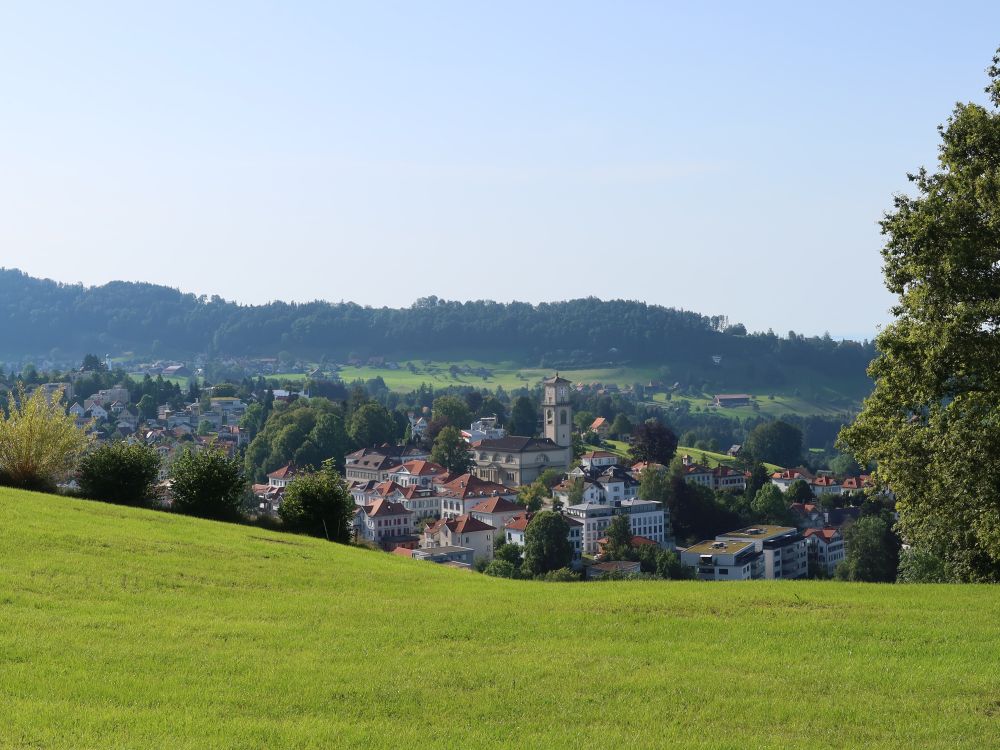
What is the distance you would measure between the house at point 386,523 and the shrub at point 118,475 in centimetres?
5973

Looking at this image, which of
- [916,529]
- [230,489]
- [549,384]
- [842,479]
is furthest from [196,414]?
[916,529]

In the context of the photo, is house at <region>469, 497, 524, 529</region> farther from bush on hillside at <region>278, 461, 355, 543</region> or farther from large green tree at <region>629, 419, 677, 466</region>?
bush on hillside at <region>278, 461, 355, 543</region>

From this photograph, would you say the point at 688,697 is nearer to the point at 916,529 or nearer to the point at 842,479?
the point at 916,529

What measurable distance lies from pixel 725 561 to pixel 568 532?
37.4 feet

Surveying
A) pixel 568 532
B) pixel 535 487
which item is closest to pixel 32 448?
pixel 568 532

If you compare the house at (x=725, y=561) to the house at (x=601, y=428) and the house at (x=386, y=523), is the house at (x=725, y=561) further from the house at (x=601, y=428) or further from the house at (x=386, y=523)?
the house at (x=601, y=428)

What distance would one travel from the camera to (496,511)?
8962 cm

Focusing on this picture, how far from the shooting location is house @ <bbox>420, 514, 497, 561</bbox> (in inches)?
3209

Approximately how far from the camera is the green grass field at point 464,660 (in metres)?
10.2

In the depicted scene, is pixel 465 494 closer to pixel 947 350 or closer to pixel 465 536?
pixel 465 536

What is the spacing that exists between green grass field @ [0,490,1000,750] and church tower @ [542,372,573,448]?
108 m

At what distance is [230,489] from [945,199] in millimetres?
19285

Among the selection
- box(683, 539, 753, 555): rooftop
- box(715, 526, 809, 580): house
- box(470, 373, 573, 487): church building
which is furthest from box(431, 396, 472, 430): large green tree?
box(683, 539, 753, 555): rooftop

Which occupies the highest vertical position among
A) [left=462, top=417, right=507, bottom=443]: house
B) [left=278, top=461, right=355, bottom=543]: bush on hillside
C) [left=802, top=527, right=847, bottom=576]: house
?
[left=278, top=461, right=355, bottom=543]: bush on hillside
